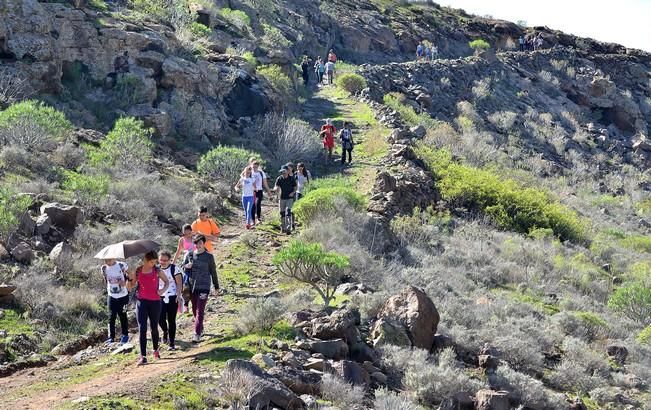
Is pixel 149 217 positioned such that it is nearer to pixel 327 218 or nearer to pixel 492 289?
pixel 327 218

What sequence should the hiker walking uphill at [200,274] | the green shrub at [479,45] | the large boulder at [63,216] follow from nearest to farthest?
the hiker walking uphill at [200,274], the large boulder at [63,216], the green shrub at [479,45]

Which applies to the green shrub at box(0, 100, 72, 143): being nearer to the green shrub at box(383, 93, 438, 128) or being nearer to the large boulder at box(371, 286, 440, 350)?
the large boulder at box(371, 286, 440, 350)

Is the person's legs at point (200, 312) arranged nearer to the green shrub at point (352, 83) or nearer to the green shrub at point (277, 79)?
the green shrub at point (277, 79)

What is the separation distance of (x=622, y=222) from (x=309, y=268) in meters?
19.4

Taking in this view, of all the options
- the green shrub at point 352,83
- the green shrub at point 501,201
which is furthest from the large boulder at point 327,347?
the green shrub at point 352,83

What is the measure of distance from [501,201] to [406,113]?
10341mm

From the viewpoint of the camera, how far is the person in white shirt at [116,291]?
377 inches

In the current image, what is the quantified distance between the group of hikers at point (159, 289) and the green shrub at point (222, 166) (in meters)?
8.28

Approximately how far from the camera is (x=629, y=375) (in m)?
11.9

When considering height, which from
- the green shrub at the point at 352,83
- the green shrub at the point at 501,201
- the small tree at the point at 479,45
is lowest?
the green shrub at the point at 501,201

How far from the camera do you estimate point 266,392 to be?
24.5 feet

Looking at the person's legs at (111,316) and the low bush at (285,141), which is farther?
the low bush at (285,141)

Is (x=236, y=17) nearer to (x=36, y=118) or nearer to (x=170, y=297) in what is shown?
(x=36, y=118)

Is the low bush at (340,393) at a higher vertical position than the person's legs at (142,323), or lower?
lower
